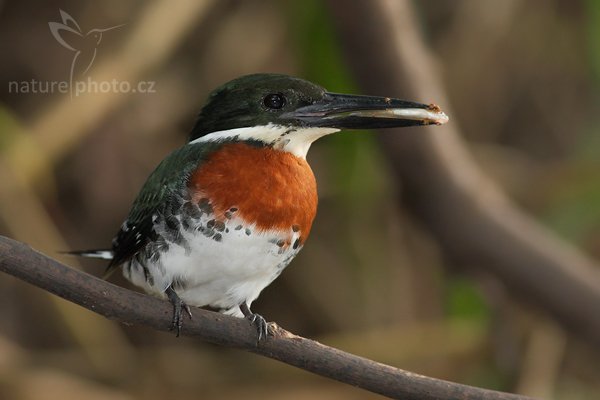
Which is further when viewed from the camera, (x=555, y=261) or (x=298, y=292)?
(x=298, y=292)

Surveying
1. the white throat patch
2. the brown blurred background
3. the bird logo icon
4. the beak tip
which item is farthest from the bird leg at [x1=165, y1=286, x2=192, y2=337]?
the bird logo icon

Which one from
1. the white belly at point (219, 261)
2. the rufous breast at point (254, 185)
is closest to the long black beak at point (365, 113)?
the rufous breast at point (254, 185)

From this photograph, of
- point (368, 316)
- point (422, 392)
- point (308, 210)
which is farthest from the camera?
point (368, 316)

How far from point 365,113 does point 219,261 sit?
40 cm

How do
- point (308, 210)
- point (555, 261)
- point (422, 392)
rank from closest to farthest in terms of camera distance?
point (422, 392), point (308, 210), point (555, 261)

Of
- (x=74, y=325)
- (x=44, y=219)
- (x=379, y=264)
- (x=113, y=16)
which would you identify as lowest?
(x=74, y=325)

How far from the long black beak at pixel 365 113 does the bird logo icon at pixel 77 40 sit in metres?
1.86

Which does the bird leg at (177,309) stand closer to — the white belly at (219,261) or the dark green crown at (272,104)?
the white belly at (219,261)

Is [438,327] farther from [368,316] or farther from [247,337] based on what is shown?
[247,337]

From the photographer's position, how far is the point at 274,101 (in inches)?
74.1

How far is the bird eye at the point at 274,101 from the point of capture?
73.9 inches

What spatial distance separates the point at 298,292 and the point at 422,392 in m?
2.14

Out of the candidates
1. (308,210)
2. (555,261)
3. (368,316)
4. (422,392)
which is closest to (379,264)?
(368,316)

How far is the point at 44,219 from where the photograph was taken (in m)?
3.40
